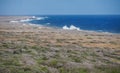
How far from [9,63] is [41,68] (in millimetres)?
2691

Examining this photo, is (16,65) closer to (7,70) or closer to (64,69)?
(7,70)

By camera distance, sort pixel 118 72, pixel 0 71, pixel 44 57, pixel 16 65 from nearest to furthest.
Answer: pixel 0 71 < pixel 118 72 < pixel 16 65 < pixel 44 57

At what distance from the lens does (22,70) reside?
610 inches

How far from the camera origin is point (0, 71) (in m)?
14.9

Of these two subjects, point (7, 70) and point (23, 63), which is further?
point (23, 63)

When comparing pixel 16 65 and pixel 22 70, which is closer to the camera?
pixel 22 70

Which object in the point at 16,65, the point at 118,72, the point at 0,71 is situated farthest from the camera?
the point at 16,65

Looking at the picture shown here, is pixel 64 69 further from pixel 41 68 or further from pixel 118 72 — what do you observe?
pixel 118 72

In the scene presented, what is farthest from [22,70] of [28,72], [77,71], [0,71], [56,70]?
[77,71]

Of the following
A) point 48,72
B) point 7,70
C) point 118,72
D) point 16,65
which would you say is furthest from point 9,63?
point 118,72

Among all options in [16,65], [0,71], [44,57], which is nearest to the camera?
[0,71]

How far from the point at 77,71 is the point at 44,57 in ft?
23.9

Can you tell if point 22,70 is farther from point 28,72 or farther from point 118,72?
point 118,72

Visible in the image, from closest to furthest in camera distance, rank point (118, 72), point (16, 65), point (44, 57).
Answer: point (118, 72) < point (16, 65) < point (44, 57)
